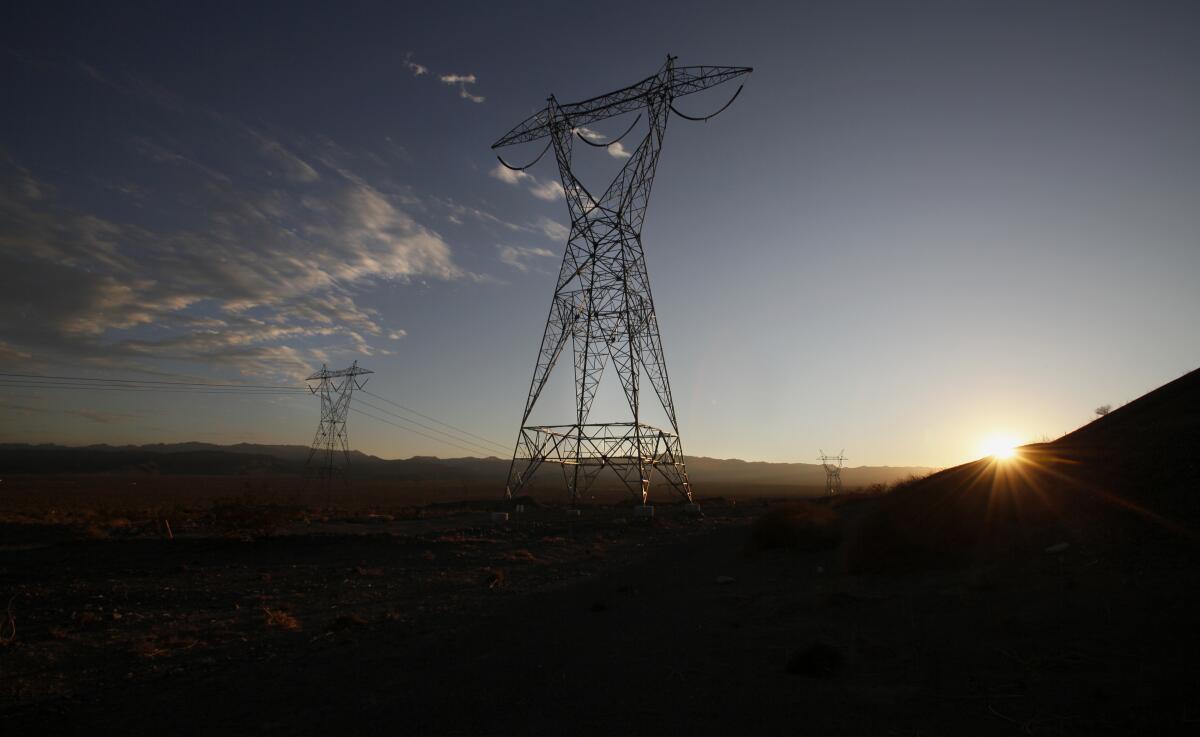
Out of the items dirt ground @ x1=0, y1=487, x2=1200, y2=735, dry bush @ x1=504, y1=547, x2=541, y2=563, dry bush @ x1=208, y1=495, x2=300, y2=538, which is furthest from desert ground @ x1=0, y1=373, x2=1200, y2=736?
dry bush @ x1=208, y1=495, x2=300, y2=538

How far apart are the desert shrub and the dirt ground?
1.19 metres

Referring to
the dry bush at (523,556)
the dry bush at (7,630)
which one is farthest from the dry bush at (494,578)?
the dry bush at (7,630)

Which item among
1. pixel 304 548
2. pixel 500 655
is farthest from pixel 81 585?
pixel 500 655

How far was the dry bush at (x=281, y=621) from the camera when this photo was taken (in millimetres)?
10194

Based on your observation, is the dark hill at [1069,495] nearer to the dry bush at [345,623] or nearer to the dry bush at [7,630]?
the dry bush at [345,623]

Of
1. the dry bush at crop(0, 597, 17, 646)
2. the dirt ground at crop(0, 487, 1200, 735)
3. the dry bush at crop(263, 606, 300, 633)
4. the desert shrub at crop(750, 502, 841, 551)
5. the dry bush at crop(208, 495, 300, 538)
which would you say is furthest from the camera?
the dry bush at crop(208, 495, 300, 538)

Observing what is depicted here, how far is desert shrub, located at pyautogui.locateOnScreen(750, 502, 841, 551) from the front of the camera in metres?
15.3

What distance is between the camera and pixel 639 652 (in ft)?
26.0

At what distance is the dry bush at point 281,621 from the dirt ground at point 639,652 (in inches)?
1.5

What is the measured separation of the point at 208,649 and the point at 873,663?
9583mm

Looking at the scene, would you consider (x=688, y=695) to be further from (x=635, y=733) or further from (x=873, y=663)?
(x=873, y=663)

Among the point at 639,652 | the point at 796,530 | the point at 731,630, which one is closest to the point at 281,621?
the point at 639,652

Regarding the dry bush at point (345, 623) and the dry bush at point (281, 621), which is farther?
the dry bush at point (281, 621)

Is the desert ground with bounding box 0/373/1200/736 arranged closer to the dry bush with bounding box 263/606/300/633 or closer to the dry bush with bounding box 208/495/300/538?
the dry bush with bounding box 263/606/300/633
